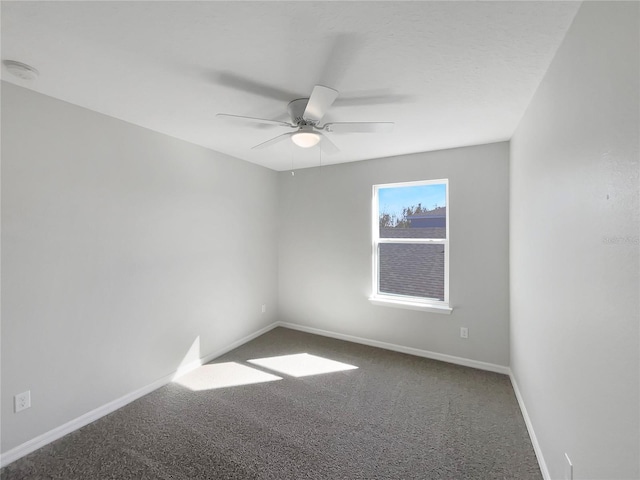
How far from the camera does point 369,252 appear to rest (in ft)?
12.3

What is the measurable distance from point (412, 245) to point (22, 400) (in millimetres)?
3754

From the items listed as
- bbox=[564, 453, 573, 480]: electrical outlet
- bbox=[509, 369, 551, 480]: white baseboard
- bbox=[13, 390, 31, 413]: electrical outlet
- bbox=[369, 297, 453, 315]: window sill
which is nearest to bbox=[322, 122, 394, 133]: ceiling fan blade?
bbox=[564, 453, 573, 480]: electrical outlet

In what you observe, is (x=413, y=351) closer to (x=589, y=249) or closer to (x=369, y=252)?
(x=369, y=252)

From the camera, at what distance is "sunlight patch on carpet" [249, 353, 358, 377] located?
3.05 meters

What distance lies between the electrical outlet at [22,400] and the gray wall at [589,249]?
3.15 metres

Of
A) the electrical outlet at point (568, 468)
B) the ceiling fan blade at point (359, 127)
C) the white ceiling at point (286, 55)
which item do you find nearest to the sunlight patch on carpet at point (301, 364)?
the electrical outlet at point (568, 468)

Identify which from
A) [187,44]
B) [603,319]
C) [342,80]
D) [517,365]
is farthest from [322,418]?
[187,44]

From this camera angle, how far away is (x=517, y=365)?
2.52m

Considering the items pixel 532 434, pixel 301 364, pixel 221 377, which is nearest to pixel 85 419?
pixel 221 377

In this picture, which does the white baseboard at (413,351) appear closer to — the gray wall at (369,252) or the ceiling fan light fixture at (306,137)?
the gray wall at (369,252)

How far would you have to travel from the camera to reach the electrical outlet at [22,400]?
1.86m

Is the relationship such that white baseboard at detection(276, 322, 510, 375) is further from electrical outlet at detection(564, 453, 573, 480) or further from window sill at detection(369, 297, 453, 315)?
electrical outlet at detection(564, 453, 573, 480)

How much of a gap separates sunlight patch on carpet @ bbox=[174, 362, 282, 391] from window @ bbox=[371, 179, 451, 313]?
1686 millimetres

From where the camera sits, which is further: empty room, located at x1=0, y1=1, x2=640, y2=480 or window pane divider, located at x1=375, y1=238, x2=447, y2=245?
window pane divider, located at x1=375, y1=238, x2=447, y2=245
